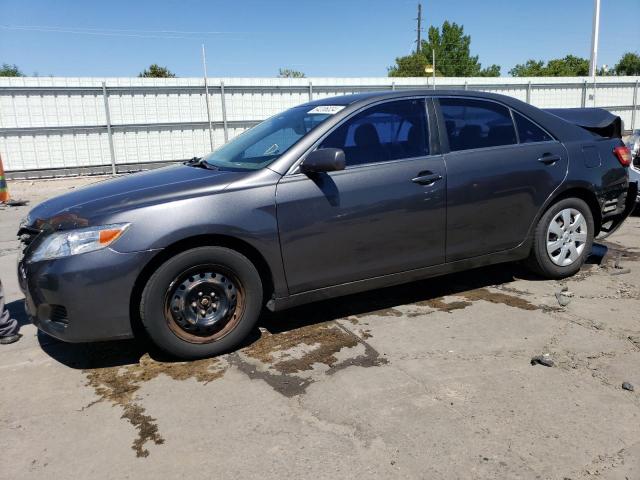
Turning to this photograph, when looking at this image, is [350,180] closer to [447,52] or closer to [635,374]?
[635,374]

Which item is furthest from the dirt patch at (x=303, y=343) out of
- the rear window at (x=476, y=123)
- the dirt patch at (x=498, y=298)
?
the rear window at (x=476, y=123)

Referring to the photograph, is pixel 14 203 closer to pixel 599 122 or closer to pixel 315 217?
pixel 315 217

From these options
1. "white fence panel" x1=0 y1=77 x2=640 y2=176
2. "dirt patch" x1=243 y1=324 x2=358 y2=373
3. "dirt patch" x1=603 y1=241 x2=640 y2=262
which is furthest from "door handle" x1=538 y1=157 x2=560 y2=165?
"white fence panel" x1=0 y1=77 x2=640 y2=176

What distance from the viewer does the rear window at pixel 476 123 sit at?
4312mm

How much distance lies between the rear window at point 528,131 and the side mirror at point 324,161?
191 centimetres

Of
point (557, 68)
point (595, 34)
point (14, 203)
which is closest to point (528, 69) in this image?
point (557, 68)

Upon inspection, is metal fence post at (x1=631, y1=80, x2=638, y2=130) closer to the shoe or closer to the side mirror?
the side mirror

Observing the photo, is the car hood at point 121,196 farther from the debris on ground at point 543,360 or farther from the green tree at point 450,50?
the green tree at point 450,50

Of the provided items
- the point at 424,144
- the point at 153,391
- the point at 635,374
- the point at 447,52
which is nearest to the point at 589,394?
the point at 635,374

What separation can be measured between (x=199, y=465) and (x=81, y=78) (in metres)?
15.4

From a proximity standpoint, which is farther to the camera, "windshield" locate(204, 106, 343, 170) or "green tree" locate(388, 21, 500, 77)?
"green tree" locate(388, 21, 500, 77)

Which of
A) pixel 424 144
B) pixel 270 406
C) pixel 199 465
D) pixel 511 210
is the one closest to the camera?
pixel 199 465

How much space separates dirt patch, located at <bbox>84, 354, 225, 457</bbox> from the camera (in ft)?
9.75

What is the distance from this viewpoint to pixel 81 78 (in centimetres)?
1545
